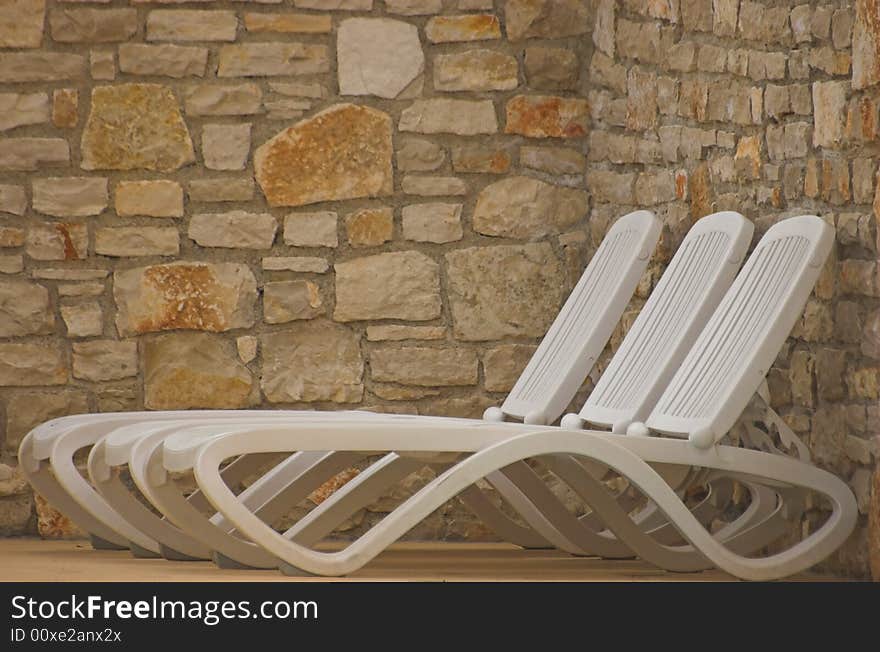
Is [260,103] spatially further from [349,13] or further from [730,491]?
[730,491]

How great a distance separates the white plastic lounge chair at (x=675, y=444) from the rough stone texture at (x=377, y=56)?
164 centimetres

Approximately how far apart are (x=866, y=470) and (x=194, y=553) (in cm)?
166

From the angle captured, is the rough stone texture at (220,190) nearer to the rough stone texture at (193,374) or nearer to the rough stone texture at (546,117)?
the rough stone texture at (193,374)

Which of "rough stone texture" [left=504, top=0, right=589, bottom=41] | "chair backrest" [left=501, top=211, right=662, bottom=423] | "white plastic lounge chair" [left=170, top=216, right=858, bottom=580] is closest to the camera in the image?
"white plastic lounge chair" [left=170, top=216, right=858, bottom=580]

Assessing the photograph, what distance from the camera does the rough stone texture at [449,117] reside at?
5.27 metres

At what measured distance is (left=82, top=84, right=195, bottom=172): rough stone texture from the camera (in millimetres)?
5152

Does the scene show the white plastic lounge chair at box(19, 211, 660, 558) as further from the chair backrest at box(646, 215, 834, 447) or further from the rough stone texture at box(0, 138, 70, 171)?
the rough stone texture at box(0, 138, 70, 171)

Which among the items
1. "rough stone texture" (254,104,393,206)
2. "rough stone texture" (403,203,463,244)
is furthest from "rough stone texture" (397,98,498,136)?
"rough stone texture" (403,203,463,244)

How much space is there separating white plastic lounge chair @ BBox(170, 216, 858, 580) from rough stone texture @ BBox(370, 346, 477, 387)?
126 cm

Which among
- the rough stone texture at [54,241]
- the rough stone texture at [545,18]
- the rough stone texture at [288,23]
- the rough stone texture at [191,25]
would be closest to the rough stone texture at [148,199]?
the rough stone texture at [54,241]

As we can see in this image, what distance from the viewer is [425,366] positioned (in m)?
5.23

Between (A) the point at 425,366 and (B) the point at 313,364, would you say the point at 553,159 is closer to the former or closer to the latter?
(A) the point at 425,366

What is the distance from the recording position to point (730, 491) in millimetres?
4434

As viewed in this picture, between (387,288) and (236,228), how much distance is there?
52cm
